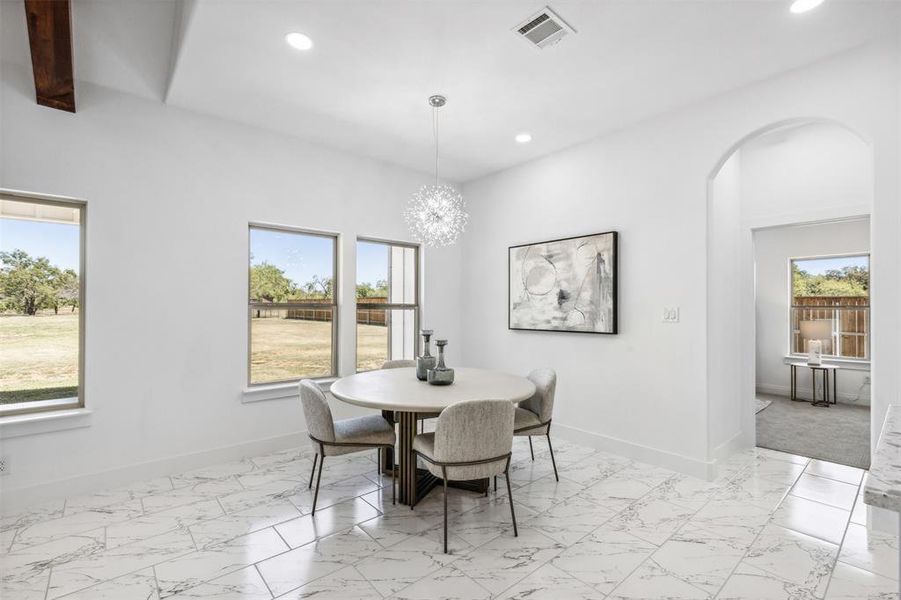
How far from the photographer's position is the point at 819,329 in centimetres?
613

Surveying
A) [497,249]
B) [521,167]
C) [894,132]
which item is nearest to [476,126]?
[521,167]

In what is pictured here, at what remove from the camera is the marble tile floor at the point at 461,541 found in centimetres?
203

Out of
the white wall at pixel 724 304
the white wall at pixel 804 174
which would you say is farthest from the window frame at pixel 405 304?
the white wall at pixel 804 174

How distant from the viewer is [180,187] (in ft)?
11.3

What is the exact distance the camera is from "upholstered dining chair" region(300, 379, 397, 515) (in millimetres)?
2688

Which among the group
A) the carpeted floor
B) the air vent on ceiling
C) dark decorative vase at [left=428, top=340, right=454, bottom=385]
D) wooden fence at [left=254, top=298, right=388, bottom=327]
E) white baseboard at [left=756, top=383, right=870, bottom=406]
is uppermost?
the air vent on ceiling

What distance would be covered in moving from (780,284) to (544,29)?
6.10m

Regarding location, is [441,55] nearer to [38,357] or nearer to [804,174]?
[38,357]

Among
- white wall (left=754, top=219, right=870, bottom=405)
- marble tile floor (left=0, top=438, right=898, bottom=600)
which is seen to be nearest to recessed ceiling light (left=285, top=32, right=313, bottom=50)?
marble tile floor (left=0, top=438, right=898, bottom=600)

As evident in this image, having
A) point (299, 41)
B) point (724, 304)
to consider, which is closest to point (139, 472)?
point (299, 41)

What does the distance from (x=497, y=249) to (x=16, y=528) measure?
14.4ft

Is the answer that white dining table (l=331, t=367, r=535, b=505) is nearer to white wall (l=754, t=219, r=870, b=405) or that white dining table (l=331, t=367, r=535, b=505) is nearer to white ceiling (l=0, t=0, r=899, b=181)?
white ceiling (l=0, t=0, r=899, b=181)

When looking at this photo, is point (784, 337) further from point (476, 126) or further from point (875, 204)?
point (476, 126)

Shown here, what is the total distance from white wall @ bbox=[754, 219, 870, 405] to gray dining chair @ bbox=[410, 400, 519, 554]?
17.7 ft
